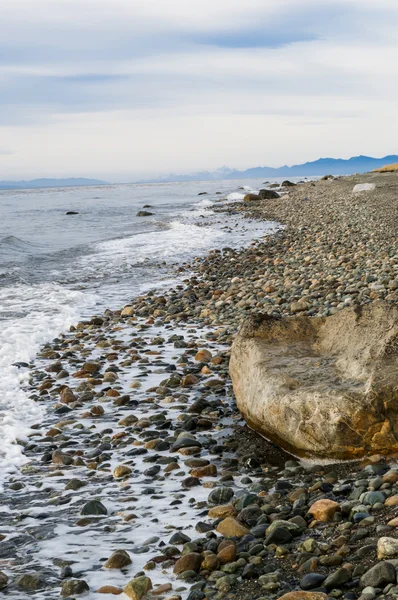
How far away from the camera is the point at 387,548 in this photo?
3479mm

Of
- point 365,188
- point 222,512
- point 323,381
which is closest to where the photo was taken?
point 222,512

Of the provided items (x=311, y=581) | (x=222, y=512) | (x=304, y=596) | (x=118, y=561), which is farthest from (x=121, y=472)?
(x=304, y=596)

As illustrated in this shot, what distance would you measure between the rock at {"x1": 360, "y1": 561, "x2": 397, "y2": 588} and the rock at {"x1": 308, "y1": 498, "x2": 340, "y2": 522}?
0.89 metres

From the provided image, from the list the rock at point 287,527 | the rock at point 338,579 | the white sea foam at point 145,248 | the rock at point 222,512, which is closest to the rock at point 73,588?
the rock at point 222,512

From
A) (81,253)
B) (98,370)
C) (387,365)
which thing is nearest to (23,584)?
(387,365)

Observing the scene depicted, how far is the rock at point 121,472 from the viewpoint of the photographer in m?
5.35

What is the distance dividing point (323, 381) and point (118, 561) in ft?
7.85

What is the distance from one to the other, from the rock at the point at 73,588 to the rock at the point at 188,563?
555 mm

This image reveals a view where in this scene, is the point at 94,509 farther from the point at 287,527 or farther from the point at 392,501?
the point at 392,501

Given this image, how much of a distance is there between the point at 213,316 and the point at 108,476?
18.7 feet

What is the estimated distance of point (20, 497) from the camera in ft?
16.6

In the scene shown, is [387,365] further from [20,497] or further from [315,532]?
[20,497]

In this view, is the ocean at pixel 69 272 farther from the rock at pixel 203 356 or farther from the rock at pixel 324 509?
the rock at pixel 324 509

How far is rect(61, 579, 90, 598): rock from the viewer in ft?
12.3
